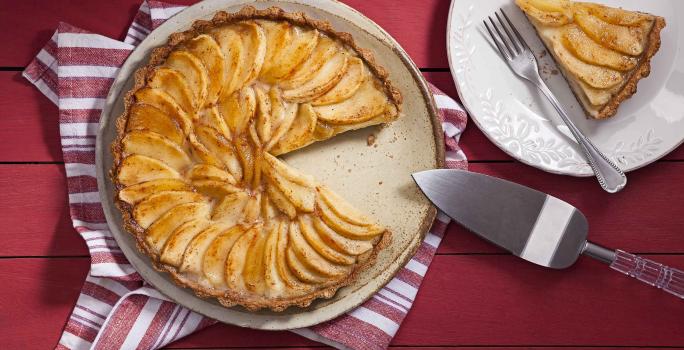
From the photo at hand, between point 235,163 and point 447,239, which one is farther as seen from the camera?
point 447,239

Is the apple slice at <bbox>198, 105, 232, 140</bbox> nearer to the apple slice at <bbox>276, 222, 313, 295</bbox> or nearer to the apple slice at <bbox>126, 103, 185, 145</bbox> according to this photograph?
the apple slice at <bbox>126, 103, 185, 145</bbox>

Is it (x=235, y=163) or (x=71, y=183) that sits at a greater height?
(x=235, y=163)

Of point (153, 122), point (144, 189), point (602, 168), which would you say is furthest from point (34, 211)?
point (602, 168)

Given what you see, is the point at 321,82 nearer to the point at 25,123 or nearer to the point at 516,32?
the point at 516,32

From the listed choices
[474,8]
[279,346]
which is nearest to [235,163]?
→ [279,346]

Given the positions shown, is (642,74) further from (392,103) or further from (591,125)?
(392,103)

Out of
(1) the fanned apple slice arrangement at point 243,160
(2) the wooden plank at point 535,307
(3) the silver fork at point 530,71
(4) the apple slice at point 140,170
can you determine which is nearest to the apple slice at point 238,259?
(1) the fanned apple slice arrangement at point 243,160

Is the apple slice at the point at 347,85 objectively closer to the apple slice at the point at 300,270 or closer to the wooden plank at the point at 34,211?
the apple slice at the point at 300,270

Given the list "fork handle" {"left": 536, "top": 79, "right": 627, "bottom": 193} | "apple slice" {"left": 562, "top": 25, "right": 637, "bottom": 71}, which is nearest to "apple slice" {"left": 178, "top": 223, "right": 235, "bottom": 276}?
"fork handle" {"left": 536, "top": 79, "right": 627, "bottom": 193}
